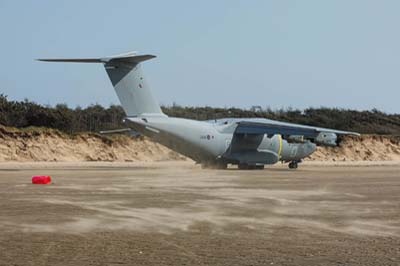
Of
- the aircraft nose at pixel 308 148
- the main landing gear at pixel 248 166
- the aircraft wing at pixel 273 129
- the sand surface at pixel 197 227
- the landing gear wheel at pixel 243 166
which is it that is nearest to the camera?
the sand surface at pixel 197 227

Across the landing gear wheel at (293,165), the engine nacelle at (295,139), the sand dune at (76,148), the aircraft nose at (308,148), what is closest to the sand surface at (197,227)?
the engine nacelle at (295,139)

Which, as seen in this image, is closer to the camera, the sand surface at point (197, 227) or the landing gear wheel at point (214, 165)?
the sand surface at point (197, 227)

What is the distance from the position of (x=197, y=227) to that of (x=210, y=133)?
27.2m

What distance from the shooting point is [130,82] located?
118ft

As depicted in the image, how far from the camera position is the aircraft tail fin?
117 ft

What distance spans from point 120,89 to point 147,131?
2641mm

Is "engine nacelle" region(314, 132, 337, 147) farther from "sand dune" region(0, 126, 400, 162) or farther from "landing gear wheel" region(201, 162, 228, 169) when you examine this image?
"sand dune" region(0, 126, 400, 162)

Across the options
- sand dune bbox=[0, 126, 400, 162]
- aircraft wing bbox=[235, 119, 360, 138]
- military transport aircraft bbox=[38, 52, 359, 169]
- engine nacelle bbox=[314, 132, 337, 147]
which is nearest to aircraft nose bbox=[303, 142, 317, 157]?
A: military transport aircraft bbox=[38, 52, 359, 169]

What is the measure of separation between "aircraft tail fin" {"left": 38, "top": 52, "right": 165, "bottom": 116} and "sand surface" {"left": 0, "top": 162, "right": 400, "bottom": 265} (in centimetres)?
1431

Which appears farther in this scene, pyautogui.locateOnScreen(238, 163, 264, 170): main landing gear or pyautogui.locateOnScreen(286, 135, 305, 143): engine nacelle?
pyautogui.locateOnScreen(286, 135, 305, 143): engine nacelle

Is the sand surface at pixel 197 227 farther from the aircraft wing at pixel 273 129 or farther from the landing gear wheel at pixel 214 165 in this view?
the landing gear wheel at pixel 214 165

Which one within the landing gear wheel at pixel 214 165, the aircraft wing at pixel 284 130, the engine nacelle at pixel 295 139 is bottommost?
the landing gear wheel at pixel 214 165

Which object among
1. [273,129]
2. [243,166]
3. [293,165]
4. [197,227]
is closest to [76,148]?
[243,166]

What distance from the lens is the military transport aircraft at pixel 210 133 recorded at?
118 feet
